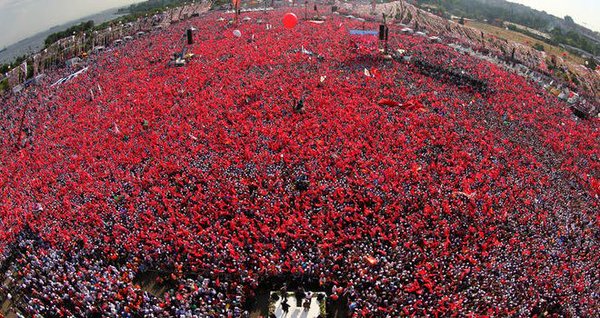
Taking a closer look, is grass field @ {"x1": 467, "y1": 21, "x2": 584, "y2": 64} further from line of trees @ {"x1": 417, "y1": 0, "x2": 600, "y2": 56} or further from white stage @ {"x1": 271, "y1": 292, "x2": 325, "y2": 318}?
white stage @ {"x1": 271, "y1": 292, "x2": 325, "y2": 318}

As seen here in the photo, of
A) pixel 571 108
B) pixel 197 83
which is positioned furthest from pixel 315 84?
pixel 571 108

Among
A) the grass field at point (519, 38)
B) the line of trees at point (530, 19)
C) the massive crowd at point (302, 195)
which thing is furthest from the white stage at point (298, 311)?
the line of trees at point (530, 19)

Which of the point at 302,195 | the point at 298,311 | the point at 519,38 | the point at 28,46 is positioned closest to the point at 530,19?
the point at 519,38

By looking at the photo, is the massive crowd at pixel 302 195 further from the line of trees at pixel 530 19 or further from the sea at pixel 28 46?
the line of trees at pixel 530 19

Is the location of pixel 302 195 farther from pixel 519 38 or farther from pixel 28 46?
pixel 519 38

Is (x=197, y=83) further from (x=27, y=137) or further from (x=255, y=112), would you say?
(x=27, y=137)

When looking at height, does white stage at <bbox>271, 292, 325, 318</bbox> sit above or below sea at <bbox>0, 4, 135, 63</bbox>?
below

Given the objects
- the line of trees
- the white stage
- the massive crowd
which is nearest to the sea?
the massive crowd
